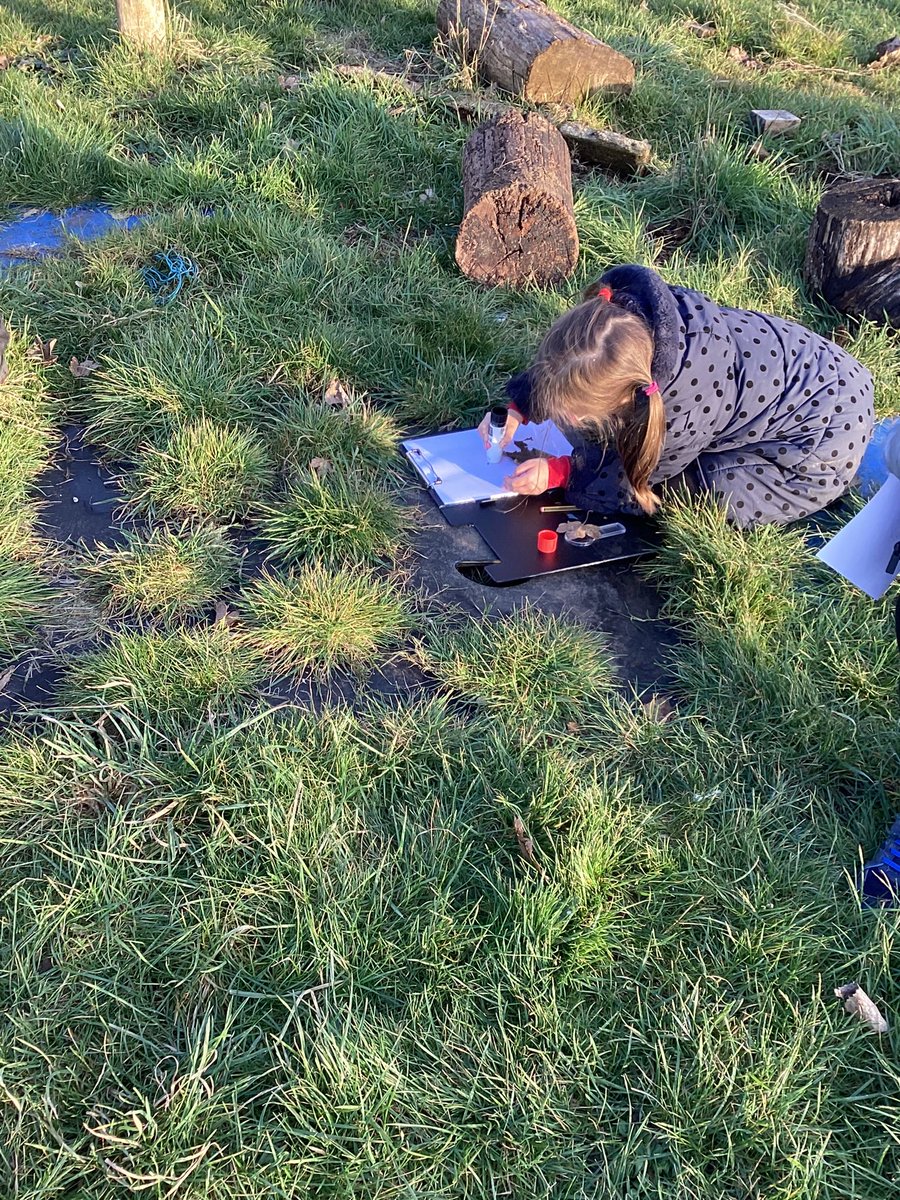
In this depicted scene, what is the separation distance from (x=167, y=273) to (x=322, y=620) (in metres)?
2.30

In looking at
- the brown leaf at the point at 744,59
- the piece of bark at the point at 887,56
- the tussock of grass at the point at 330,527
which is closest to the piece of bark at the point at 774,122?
the brown leaf at the point at 744,59

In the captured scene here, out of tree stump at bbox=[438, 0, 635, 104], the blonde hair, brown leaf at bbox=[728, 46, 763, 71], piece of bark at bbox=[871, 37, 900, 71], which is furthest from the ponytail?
piece of bark at bbox=[871, 37, 900, 71]

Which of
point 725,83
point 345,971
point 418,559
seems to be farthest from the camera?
point 725,83

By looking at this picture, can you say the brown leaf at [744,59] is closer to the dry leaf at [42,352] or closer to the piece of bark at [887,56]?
the piece of bark at [887,56]

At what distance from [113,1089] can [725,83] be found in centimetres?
650

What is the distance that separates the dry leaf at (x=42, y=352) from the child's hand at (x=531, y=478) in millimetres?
1913

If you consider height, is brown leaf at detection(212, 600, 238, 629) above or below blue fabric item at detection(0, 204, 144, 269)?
above

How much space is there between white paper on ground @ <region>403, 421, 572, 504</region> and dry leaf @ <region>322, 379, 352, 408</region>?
1.08 feet

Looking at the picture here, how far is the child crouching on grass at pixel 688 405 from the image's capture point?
293 cm

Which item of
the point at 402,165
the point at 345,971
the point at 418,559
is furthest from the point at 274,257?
the point at 345,971

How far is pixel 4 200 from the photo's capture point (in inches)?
189

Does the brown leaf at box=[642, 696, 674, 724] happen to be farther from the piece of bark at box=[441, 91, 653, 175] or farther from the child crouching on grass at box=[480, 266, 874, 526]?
the piece of bark at box=[441, 91, 653, 175]

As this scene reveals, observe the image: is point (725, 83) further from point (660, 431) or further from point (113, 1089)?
point (113, 1089)

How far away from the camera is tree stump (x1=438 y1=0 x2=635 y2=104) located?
5426mm
